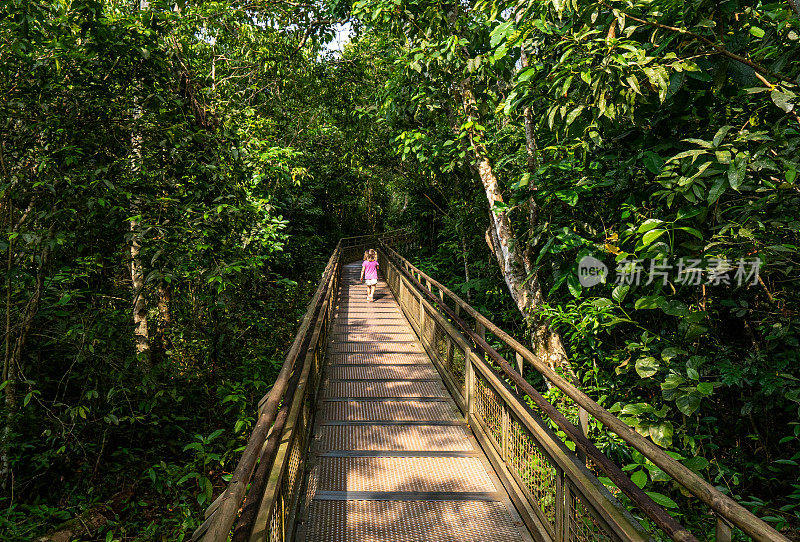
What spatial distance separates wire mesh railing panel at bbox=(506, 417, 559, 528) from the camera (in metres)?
2.79

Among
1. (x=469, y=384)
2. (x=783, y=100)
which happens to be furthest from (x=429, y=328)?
(x=783, y=100)

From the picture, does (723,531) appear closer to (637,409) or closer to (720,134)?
(637,409)

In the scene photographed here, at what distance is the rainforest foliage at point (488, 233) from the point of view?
9.52 ft

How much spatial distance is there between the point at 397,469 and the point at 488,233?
5.04m

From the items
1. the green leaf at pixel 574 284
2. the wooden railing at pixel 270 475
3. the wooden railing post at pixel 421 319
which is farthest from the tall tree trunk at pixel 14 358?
the green leaf at pixel 574 284

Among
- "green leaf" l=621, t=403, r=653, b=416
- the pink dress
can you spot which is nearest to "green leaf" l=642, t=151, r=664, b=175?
"green leaf" l=621, t=403, r=653, b=416

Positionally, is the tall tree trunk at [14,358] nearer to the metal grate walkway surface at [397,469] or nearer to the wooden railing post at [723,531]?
the metal grate walkway surface at [397,469]

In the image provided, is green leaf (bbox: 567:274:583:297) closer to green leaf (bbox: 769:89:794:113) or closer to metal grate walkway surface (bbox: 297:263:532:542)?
metal grate walkway surface (bbox: 297:263:532:542)

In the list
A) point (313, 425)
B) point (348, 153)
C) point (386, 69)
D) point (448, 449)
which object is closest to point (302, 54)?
point (386, 69)

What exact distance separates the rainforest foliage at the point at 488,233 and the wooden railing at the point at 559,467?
0.68 metres

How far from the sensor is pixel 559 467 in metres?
2.50

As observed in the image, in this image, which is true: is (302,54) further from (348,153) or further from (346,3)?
(348,153)

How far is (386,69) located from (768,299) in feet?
30.3

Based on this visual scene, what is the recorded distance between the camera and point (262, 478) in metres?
2.00
